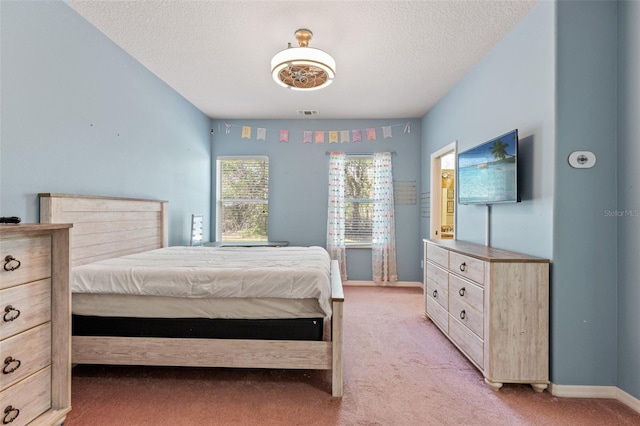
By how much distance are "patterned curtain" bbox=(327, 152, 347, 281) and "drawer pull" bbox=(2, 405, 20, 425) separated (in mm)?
3494

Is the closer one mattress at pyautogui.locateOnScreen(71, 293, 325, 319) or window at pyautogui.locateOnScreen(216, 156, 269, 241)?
mattress at pyautogui.locateOnScreen(71, 293, 325, 319)

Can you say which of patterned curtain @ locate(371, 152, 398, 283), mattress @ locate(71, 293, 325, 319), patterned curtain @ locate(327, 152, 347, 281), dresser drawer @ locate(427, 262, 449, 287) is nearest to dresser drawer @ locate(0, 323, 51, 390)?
mattress @ locate(71, 293, 325, 319)

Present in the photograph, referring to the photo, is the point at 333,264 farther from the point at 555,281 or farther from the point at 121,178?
the point at 121,178

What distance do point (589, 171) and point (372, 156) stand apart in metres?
2.88

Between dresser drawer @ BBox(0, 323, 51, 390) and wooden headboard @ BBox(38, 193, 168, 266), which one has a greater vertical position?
wooden headboard @ BBox(38, 193, 168, 266)

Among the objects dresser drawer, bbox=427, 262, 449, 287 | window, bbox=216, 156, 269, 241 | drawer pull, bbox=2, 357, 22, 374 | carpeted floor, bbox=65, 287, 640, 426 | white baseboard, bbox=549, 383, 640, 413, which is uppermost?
window, bbox=216, 156, 269, 241

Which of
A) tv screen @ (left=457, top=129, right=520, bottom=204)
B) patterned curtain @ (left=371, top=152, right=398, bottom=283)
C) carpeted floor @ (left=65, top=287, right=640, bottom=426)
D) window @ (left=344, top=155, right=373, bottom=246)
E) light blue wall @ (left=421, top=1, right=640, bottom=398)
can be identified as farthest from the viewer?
window @ (left=344, top=155, right=373, bottom=246)

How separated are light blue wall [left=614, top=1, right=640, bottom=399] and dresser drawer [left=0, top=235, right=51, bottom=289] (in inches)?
125

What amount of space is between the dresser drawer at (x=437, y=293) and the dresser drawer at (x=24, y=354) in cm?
270

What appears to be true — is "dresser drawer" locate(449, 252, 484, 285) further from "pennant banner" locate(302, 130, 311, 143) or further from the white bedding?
"pennant banner" locate(302, 130, 311, 143)

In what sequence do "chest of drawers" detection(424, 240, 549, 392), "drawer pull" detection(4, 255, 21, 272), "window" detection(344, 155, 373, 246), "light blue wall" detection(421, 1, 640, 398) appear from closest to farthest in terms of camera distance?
"drawer pull" detection(4, 255, 21, 272)
"light blue wall" detection(421, 1, 640, 398)
"chest of drawers" detection(424, 240, 549, 392)
"window" detection(344, 155, 373, 246)

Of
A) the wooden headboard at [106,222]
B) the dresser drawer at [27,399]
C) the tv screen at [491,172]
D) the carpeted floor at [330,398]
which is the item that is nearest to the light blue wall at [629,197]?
the carpeted floor at [330,398]

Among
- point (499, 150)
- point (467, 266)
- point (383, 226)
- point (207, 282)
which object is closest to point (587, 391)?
point (467, 266)

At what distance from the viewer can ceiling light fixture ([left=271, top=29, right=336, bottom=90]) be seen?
2.21 metres
